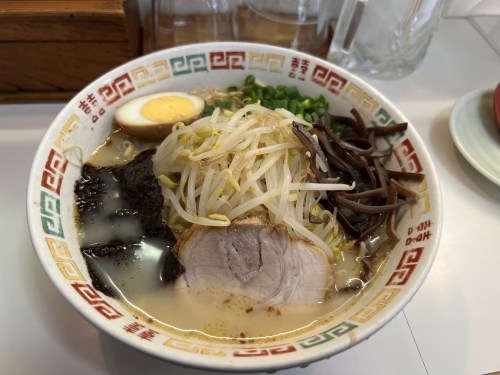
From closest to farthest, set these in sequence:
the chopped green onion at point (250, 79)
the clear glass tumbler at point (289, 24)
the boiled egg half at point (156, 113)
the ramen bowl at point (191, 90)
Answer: the ramen bowl at point (191, 90) → the boiled egg half at point (156, 113) → the chopped green onion at point (250, 79) → the clear glass tumbler at point (289, 24)

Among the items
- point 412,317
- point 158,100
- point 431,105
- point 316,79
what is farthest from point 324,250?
point 431,105

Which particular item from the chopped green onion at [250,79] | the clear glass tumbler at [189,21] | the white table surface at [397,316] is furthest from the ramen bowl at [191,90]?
the clear glass tumbler at [189,21]

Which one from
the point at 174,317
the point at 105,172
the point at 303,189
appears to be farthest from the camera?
the point at 105,172

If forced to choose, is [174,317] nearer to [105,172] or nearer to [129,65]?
[105,172]

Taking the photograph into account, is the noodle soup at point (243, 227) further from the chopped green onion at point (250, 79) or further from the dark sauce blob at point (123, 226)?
the chopped green onion at point (250, 79)

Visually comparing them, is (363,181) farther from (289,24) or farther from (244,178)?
(289,24)

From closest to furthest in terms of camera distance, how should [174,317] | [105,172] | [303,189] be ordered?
1. [174,317]
2. [303,189]
3. [105,172]

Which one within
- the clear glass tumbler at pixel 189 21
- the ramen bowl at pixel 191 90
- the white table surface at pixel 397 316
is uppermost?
the clear glass tumbler at pixel 189 21
